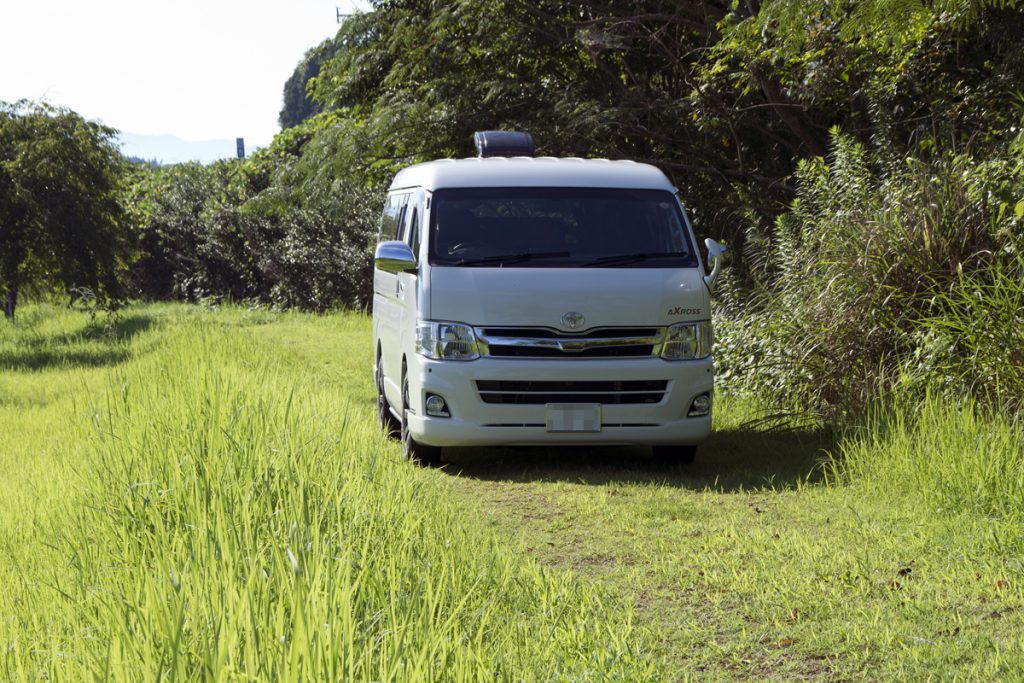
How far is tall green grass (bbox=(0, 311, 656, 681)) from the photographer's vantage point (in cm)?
360

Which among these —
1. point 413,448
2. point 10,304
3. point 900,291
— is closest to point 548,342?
point 413,448

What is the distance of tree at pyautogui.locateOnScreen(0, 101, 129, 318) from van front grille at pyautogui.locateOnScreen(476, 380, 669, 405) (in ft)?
40.3

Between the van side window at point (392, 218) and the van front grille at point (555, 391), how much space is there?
2419 millimetres

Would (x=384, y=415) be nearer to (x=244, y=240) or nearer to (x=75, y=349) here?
(x=75, y=349)

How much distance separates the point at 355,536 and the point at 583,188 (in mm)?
4771

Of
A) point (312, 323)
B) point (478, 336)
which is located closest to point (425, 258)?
point (478, 336)

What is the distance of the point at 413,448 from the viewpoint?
9.20m

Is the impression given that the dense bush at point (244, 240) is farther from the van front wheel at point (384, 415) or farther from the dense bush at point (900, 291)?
the dense bush at point (900, 291)

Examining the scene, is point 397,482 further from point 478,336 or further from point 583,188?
point 583,188

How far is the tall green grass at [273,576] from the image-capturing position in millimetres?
3596

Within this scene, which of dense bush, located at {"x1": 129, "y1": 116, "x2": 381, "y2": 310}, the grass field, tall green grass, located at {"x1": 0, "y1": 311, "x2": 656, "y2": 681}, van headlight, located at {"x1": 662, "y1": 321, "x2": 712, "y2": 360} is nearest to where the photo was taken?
tall green grass, located at {"x1": 0, "y1": 311, "x2": 656, "y2": 681}

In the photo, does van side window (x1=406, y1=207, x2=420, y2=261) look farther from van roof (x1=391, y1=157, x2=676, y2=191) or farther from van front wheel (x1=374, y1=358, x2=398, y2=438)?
van front wheel (x1=374, y1=358, x2=398, y2=438)

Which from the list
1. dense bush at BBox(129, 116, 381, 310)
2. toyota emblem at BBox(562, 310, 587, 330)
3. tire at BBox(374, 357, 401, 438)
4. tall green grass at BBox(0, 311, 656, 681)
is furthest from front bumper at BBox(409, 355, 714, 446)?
dense bush at BBox(129, 116, 381, 310)

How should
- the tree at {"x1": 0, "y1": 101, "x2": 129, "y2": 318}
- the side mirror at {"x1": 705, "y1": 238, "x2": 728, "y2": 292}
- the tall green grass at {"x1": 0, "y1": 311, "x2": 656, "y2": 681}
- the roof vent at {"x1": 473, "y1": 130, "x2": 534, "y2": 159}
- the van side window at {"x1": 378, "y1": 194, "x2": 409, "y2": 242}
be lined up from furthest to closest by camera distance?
the tree at {"x1": 0, "y1": 101, "x2": 129, "y2": 318} < the roof vent at {"x1": 473, "y1": 130, "x2": 534, "y2": 159} < the van side window at {"x1": 378, "y1": 194, "x2": 409, "y2": 242} < the side mirror at {"x1": 705, "y1": 238, "x2": 728, "y2": 292} < the tall green grass at {"x1": 0, "y1": 311, "x2": 656, "y2": 681}
